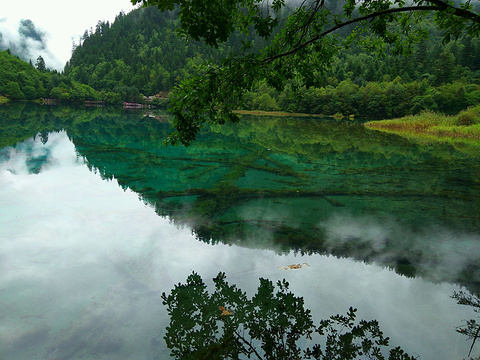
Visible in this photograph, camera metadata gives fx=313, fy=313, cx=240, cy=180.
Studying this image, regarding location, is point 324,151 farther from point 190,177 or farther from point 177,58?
point 177,58

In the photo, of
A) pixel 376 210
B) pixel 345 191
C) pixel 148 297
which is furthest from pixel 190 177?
pixel 148 297

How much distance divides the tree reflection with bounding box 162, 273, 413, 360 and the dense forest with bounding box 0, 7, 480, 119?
4215cm

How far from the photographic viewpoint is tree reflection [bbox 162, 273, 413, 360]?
4.36 meters

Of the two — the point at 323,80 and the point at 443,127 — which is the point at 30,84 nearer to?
the point at 323,80

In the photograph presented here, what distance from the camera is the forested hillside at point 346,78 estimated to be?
8369cm

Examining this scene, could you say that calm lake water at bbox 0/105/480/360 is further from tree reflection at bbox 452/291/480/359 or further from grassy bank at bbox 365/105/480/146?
grassy bank at bbox 365/105/480/146

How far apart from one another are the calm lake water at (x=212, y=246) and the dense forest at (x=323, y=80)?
33.7 meters

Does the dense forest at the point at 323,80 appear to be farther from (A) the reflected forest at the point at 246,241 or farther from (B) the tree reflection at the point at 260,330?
(B) the tree reflection at the point at 260,330

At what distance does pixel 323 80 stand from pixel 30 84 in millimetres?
103909

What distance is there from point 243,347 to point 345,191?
34.2ft

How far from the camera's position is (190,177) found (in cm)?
1516

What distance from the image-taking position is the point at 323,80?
9944cm

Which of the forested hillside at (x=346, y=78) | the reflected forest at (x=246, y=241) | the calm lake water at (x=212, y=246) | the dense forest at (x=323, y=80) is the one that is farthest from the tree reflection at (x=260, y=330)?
the dense forest at (x=323, y=80)

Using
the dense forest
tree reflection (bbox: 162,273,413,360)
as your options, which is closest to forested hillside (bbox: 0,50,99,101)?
the dense forest
